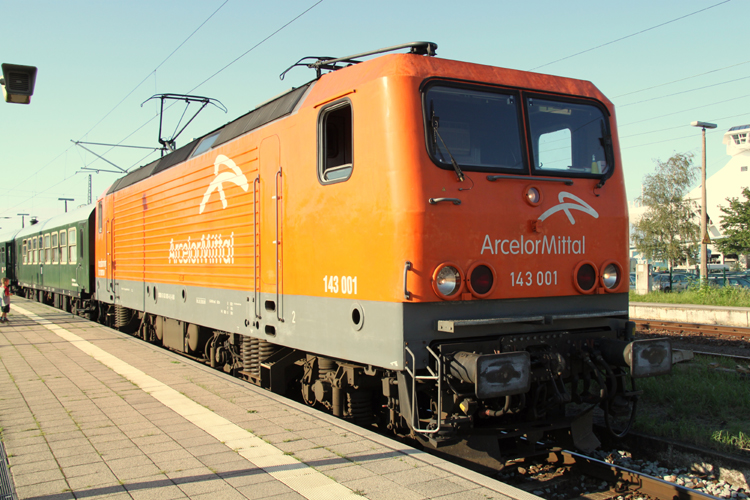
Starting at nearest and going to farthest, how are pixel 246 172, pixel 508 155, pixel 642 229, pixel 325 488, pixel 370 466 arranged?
pixel 325 488 → pixel 370 466 → pixel 508 155 → pixel 246 172 → pixel 642 229

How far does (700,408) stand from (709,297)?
13473 mm

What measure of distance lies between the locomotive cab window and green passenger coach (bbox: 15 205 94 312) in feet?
42.3

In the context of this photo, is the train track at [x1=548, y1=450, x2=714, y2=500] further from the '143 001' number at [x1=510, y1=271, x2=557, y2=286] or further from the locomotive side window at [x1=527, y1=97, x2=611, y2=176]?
the locomotive side window at [x1=527, y1=97, x2=611, y2=176]

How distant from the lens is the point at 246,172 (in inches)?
281

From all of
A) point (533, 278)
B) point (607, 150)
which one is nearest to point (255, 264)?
point (533, 278)

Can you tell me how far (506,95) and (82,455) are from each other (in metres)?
4.60

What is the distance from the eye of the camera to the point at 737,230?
31453 mm

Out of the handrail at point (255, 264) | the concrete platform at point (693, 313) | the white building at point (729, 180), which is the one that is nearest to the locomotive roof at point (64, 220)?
the handrail at point (255, 264)

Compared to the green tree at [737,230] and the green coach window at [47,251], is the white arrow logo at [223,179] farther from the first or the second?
the green tree at [737,230]

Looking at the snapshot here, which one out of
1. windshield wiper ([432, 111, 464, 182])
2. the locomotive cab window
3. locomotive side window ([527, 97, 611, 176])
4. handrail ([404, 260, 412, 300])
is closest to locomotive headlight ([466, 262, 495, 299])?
handrail ([404, 260, 412, 300])

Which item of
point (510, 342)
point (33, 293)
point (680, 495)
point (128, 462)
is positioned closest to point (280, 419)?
point (128, 462)

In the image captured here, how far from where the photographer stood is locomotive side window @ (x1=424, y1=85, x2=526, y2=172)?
4918 mm

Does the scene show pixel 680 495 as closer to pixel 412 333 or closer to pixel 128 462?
pixel 412 333

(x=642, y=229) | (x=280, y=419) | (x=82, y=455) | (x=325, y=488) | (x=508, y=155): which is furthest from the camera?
(x=642, y=229)
